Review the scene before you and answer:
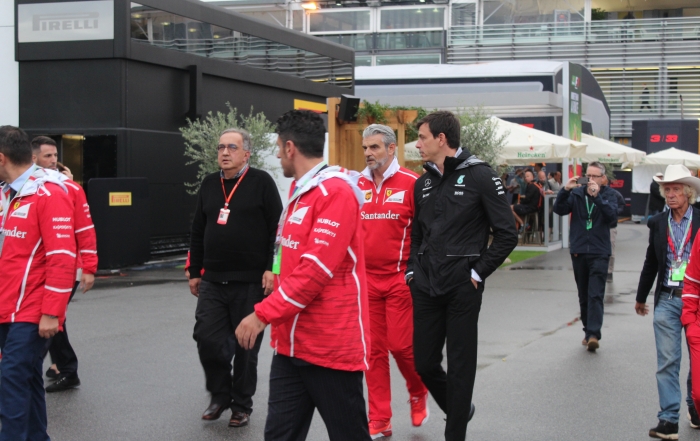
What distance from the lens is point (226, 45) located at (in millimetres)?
19969

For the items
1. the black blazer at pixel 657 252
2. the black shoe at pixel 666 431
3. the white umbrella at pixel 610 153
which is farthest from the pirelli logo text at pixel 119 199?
the white umbrella at pixel 610 153

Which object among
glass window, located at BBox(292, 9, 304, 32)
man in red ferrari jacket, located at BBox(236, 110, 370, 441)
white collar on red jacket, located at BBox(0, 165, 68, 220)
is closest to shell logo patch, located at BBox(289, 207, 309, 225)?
man in red ferrari jacket, located at BBox(236, 110, 370, 441)

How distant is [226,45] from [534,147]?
7317 millimetres

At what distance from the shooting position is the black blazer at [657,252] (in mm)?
5996

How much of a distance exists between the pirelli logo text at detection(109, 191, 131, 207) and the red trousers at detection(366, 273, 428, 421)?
1107 cm

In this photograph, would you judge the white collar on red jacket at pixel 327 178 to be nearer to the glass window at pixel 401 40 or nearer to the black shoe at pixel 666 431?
the black shoe at pixel 666 431

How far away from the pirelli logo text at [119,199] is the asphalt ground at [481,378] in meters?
3.45

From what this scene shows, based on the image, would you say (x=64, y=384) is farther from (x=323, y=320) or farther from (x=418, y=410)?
(x=323, y=320)

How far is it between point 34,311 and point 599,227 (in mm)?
5928

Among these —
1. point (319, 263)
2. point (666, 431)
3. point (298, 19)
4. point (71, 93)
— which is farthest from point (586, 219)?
point (298, 19)

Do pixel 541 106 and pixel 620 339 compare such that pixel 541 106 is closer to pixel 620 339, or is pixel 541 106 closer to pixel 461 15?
pixel 620 339

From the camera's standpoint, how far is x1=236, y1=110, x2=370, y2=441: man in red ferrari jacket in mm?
3828

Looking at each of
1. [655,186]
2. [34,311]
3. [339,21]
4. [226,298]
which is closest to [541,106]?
[655,186]

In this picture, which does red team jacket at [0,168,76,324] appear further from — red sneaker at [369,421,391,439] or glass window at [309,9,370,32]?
glass window at [309,9,370,32]
